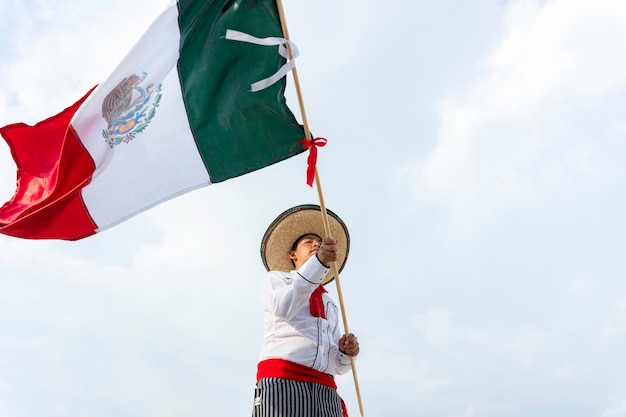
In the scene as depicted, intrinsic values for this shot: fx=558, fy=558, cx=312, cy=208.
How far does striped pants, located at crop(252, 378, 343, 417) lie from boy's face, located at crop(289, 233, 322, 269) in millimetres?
1397

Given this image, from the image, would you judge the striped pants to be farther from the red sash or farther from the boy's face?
the boy's face

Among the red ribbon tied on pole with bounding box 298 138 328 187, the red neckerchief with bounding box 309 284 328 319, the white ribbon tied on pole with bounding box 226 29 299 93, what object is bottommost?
the red neckerchief with bounding box 309 284 328 319

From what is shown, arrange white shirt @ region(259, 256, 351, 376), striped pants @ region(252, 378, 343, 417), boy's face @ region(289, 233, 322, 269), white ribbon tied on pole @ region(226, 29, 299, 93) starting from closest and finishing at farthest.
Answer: striped pants @ region(252, 378, 343, 417) → white shirt @ region(259, 256, 351, 376) → white ribbon tied on pole @ region(226, 29, 299, 93) → boy's face @ region(289, 233, 322, 269)

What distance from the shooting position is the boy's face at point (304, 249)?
524cm

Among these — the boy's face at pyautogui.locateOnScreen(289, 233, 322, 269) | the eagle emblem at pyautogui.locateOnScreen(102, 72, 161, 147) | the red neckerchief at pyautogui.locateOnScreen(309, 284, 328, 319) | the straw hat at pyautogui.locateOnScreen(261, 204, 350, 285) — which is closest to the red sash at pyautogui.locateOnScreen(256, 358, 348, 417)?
the red neckerchief at pyautogui.locateOnScreen(309, 284, 328, 319)

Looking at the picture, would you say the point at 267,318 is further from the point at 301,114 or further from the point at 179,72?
the point at 179,72

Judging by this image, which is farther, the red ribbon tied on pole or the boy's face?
the boy's face

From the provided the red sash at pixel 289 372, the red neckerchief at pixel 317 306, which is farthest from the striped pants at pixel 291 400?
the red neckerchief at pixel 317 306

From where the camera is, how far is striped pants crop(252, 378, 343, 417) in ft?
12.9

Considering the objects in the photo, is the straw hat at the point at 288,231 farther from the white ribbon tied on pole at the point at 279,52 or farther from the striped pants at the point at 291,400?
the striped pants at the point at 291,400

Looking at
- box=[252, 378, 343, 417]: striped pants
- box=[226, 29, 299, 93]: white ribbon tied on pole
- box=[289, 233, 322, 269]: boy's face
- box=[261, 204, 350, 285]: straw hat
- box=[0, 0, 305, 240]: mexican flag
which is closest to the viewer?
box=[252, 378, 343, 417]: striped pants

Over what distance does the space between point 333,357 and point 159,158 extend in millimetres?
2281

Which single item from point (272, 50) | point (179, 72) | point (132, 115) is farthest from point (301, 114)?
point (132, 115)

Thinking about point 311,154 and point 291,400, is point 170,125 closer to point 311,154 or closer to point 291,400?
point 311,154
